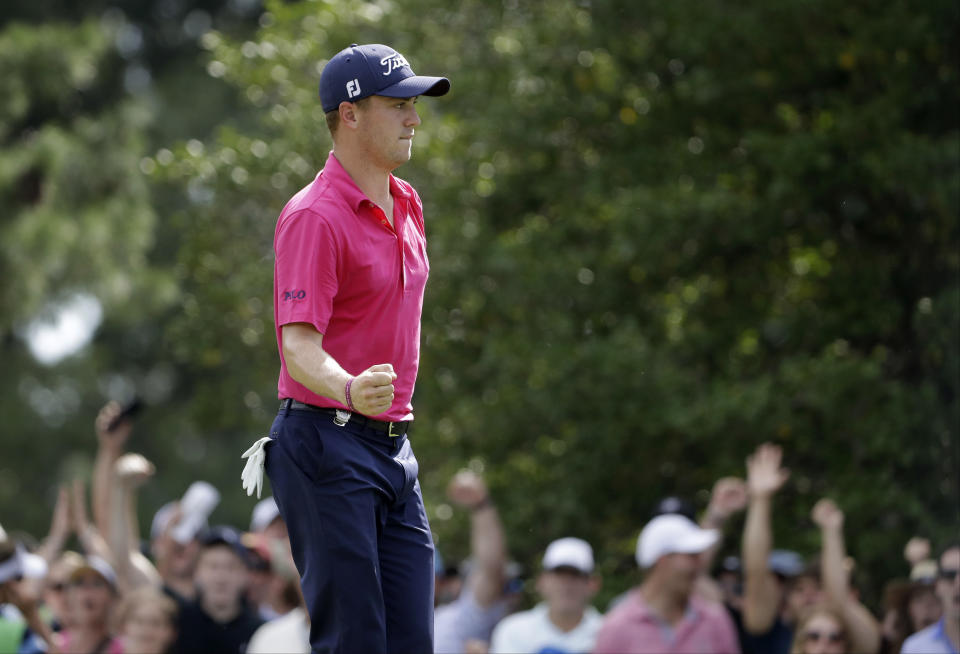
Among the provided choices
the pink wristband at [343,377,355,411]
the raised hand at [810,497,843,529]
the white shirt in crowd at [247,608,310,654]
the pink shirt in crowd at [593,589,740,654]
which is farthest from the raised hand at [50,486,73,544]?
the pink wristband at [343,377,355,411]

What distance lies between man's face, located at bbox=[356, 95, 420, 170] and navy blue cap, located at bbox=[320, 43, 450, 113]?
4 cm

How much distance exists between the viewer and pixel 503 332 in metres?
10.7

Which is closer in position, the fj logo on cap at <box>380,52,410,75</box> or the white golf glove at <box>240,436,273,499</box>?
the white golf glove at <box>240,436,273,499</box>

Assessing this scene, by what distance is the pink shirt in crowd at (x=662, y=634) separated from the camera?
7324 millimetres

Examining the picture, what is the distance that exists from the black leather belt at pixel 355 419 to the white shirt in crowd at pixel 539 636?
3.94 m

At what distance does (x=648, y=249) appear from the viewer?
9992 millimetres

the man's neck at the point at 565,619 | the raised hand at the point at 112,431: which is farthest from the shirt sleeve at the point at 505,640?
the raised hand at the point at 112,431

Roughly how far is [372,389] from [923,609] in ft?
15.1

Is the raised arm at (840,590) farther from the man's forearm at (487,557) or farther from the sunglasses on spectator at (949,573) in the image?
the man's forearm at (487,557)

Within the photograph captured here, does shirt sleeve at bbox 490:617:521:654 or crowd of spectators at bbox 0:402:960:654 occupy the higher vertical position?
crowd of spectators at bbox 0:402:960:654

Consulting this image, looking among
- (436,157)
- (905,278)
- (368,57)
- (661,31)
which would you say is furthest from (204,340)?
(368,57)

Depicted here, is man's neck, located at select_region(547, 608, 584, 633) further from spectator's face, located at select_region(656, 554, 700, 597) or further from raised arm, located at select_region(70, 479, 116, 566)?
raised arm, located at select_region(70, 479, 116, 566)

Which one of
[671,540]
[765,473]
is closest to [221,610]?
[671,540]

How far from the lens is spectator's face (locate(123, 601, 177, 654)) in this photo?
7512 mm
